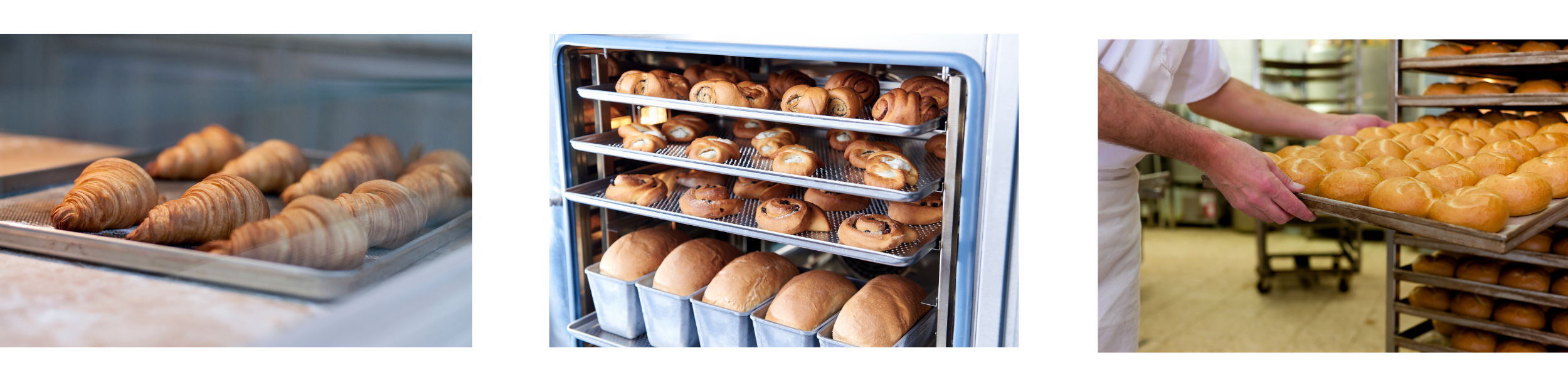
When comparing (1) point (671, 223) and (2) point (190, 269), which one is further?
(1) point (671, 223)

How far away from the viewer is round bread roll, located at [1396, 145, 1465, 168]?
1.82 meters

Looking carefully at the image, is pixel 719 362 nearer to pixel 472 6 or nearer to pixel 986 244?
pixel 986 244

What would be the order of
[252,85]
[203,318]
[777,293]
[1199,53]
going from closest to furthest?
1. [203,318]
2. [252,85]
3. [777,293]
4. [1199,53]

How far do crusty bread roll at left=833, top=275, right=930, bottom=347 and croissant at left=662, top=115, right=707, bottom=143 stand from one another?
0.64 meters

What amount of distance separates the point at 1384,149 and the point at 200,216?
273 centimetres

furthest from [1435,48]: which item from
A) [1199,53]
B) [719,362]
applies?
[719,362]

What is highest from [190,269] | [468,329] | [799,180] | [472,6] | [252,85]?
[472,6]

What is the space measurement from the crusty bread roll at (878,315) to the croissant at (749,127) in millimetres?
592

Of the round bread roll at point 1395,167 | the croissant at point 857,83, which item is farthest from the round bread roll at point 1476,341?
the croissant at point 857,83

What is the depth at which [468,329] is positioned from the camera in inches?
60.4

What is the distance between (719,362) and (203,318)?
99 cm

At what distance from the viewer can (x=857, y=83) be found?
1.83 m

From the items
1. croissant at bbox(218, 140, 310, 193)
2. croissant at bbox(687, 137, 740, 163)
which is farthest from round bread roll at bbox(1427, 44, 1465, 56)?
croissant at bbox(218, 140, 310, 193)

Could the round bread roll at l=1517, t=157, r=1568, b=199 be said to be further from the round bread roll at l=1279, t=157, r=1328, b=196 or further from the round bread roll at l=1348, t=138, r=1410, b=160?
the round bread roll at l=1279, t=157, r=1328, b=196
